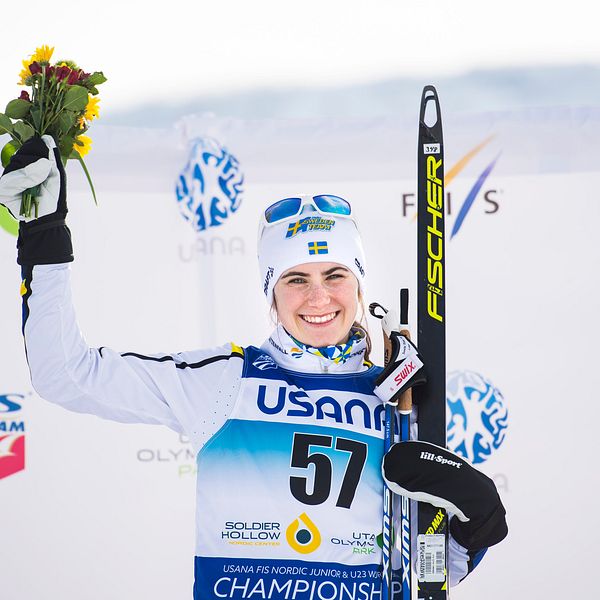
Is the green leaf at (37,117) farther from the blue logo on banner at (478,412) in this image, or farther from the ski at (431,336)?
the blue logo on banner at (478,412)

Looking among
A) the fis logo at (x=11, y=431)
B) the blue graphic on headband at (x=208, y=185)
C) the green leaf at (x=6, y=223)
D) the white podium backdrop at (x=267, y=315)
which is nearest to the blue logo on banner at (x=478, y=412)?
the white podium backdrop at (x=267, y=315)

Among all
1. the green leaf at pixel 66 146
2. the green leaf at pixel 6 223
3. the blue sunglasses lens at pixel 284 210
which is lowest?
the blue sunglasses lens at pixel 284 210

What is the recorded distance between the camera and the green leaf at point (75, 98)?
192 centimetres

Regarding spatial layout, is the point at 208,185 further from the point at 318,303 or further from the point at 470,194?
the point at 318,303

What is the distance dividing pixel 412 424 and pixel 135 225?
1781mm

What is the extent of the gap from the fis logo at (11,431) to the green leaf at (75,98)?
1.87m

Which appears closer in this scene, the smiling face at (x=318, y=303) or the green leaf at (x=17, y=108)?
the green leaf at (x=17, y=108)

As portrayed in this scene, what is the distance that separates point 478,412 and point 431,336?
4.87ft

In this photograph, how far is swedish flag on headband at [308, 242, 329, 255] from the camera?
216cm

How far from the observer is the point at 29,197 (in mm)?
1854

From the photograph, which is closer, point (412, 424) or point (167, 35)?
point (412, 424)

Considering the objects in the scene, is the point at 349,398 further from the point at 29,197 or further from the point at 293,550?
the point at 29,197

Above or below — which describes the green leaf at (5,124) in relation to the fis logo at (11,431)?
above

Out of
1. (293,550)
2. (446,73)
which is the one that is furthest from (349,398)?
(446,73)
